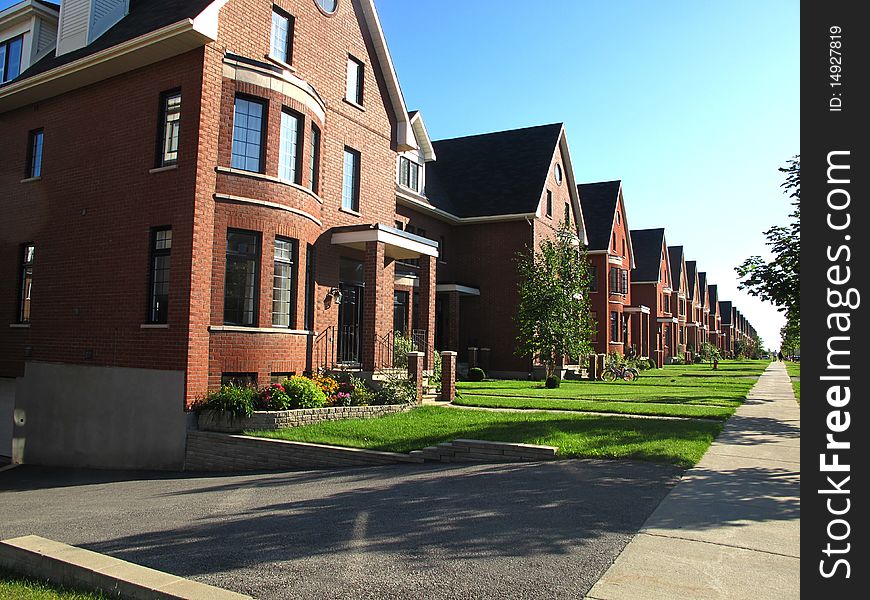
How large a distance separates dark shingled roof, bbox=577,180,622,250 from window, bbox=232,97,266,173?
A: 97.4ft

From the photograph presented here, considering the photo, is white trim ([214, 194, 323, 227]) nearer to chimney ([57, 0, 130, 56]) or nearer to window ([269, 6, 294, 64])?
window ([269, 6, 294, 64])

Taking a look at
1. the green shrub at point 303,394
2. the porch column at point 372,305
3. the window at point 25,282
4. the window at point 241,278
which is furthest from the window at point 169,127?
the green shrub at point 303,394

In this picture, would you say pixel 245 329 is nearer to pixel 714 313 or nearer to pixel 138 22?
pixel 138 22

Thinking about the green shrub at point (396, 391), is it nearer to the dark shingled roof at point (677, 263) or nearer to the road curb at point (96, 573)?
the road curb at point (96, 573)

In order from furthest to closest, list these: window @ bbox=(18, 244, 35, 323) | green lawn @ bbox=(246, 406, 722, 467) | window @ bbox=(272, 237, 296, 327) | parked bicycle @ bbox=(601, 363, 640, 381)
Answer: parked bicycle @ bbox=(601, 363, 640, 381) < window @ bbox=(18, 244, 35, 323) < window @ bbox=(272, 237, 296, 327) < green lawn @ bbox=(246, 406, 722, 467)

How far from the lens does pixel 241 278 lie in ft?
48.7

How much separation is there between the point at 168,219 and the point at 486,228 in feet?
59.7

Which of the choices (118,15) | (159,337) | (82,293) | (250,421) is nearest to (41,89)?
(118,15)

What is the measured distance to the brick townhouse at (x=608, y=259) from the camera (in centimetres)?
4091

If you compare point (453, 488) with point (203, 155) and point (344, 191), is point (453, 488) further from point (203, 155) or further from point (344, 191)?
point (344, 191)

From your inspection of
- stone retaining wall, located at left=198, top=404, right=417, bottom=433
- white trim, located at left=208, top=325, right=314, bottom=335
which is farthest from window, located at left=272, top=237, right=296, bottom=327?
stone retaining wall, located at left=198, top=404, right=417, bottom=433

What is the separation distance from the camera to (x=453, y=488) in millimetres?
8508

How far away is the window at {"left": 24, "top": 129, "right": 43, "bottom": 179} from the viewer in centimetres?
1794
